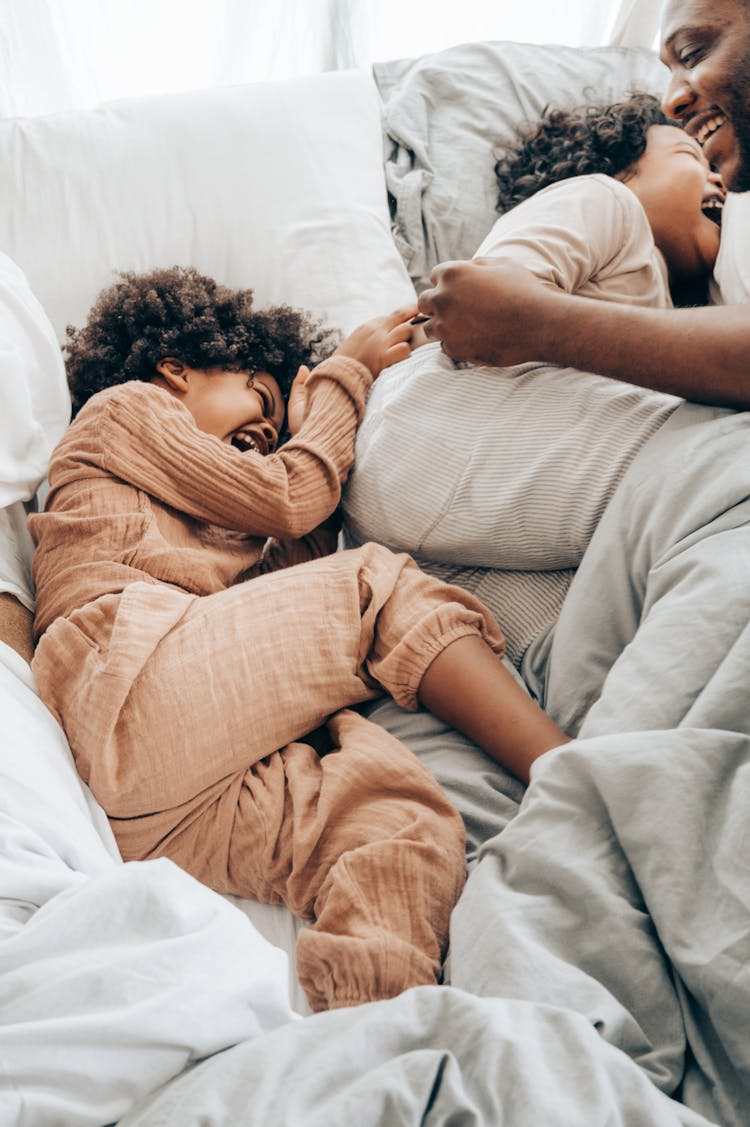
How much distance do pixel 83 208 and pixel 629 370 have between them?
0.98m

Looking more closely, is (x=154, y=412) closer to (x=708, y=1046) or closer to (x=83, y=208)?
(x=83, y=208)

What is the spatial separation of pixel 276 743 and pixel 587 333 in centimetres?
55

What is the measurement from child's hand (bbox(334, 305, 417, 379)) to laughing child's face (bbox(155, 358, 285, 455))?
0.45 ft

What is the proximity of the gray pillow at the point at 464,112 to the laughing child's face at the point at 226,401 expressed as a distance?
1.42ft

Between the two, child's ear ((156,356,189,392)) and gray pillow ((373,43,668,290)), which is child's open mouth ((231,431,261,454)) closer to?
child's ear ((156,356,189,392))

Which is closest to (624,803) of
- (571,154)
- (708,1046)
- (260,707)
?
(708,1046)

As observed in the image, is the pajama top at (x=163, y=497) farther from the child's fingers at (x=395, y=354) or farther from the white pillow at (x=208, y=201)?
the white pillow at (x=208, y=201)

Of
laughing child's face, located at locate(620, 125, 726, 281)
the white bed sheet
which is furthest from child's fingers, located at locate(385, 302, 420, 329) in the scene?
the white bed sheet

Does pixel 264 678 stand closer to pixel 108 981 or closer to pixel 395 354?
pixel 108 981

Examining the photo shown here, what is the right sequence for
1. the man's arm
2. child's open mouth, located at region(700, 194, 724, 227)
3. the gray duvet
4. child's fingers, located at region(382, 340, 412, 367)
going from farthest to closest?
child's open mouth, located at region(700, 194, 724, 227) < child's fingers, located at region(382, 340, 412, 367) < the man's arm < the gray duvet

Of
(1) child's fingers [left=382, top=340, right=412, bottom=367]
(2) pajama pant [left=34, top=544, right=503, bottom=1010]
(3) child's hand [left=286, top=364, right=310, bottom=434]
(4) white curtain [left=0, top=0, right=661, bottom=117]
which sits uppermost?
(4) white curtain [left=0, top=0, right=661, bottom=117]

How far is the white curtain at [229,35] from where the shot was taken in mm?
1954

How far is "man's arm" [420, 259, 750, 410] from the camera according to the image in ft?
3.49

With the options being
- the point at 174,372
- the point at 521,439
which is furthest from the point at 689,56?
the point at 174,372
